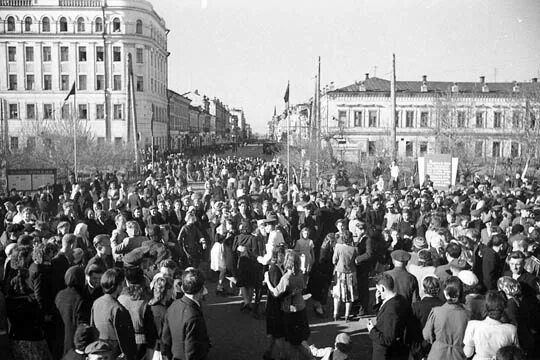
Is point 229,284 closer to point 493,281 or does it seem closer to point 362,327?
point 362,327

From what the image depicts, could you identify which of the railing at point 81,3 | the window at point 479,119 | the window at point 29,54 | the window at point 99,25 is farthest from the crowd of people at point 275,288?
the window at point 29,54

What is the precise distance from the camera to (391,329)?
6.07 metres

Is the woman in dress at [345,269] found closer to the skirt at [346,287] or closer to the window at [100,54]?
the skirt at [346,287]

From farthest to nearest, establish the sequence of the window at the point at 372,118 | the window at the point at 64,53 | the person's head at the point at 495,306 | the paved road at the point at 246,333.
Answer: the window at the point at 64,53 → the window at the point at 372,118 → the paved road at the point at 246,333 → the person's head at the point at 495,306

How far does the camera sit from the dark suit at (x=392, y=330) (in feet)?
20.0

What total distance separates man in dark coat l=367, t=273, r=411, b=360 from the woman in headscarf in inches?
131

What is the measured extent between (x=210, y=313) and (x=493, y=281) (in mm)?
5239

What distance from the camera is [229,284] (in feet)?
42.7

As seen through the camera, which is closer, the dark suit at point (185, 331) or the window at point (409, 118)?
the dark suit at point (185, 331)

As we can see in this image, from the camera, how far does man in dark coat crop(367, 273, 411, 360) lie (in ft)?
20.0

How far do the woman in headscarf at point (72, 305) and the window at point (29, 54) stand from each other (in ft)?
238

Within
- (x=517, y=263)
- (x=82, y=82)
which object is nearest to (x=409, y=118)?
(x=82, y=82)

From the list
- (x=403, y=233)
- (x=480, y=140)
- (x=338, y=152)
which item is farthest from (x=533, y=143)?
(x=403, y=233)

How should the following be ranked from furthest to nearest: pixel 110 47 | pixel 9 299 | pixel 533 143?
1. pixel 110 47
2. pixel 533 143
3. pixel 9 299
